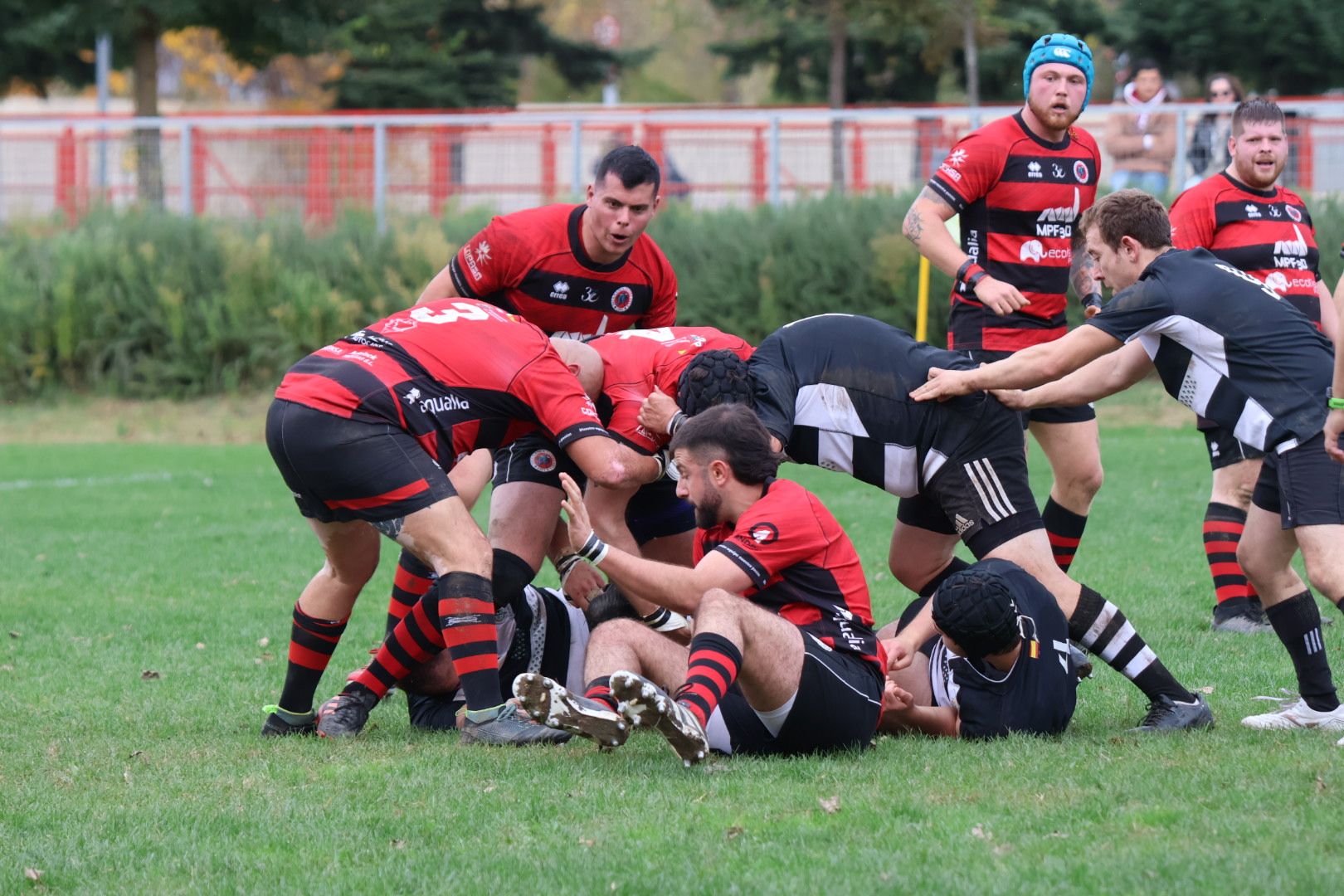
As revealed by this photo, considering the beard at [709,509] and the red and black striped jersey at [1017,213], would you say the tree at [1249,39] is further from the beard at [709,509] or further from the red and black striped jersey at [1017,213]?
the beard at [709,509]

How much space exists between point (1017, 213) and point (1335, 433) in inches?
98.7

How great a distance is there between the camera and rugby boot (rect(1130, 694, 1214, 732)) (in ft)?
18.0

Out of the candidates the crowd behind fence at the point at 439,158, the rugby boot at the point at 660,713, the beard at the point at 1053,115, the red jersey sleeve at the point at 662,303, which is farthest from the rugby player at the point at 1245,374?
the crowd behind fence at the point at 439,158

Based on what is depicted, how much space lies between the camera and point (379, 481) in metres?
5.45

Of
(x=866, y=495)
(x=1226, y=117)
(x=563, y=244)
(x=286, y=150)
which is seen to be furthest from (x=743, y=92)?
(x=563, y=244)

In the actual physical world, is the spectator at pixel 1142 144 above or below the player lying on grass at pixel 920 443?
above

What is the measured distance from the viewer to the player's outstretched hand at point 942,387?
5613mm

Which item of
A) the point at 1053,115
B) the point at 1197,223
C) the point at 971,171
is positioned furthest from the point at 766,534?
the point at 1197,223

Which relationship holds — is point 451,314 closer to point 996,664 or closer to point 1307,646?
point 996,664

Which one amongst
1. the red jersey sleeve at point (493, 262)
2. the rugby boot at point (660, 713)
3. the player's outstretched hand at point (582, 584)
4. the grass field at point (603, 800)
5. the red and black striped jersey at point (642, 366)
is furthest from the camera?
the red jersey sleeve at point (493, 262)

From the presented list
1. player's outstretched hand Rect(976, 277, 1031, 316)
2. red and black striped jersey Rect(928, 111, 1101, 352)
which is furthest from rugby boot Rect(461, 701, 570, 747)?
red and black striped jersey Rect(928, 111, 1101, 352)

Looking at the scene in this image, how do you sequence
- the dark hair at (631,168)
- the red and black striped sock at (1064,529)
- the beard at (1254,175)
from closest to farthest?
the dark hair at (631,168) → the red and black striped sock at (1064,529) → the beard at (1254,175)

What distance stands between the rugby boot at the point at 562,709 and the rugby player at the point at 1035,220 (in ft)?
9.71

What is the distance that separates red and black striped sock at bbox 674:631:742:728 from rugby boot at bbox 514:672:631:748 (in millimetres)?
215
